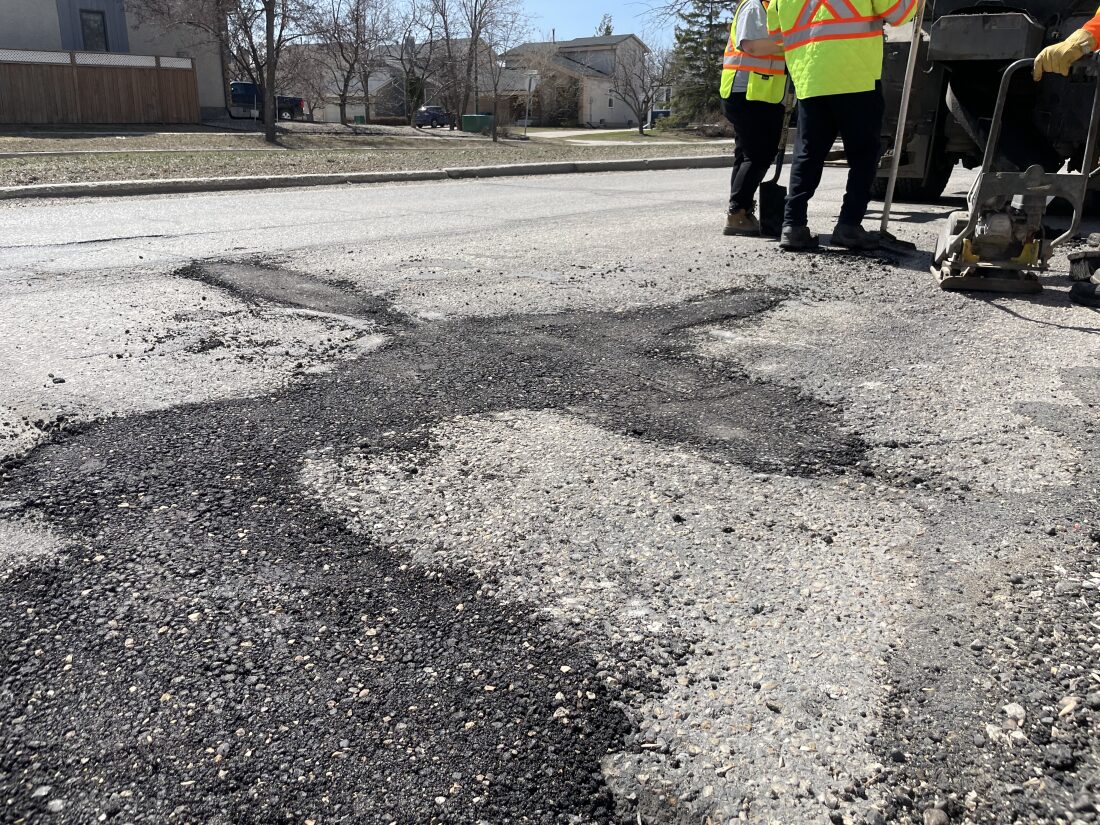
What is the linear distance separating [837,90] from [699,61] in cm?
3924

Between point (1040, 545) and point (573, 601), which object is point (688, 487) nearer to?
point (573, 601)

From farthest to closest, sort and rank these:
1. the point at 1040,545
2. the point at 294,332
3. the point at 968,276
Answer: the point at 968,276 < the point at 294,332 < the point at 1040,545

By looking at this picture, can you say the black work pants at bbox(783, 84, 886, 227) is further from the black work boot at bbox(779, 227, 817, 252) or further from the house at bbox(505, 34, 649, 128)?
the house at bbox(505, 34, 649, 128)

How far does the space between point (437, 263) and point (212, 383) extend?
103 inches

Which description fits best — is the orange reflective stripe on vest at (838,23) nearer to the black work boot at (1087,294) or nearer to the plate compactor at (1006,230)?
the plate compactor at (1006,230)

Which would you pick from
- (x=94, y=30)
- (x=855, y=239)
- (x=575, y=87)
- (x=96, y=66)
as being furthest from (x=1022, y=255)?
(x=575, y=87)

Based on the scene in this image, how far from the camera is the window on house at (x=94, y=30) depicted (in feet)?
107

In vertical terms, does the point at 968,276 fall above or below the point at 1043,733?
above

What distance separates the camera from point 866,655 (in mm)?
1905

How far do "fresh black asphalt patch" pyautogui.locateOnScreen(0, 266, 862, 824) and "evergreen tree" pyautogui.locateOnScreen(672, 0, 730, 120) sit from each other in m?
40.9

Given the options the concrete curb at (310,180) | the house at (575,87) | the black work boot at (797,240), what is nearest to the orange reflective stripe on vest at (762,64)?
the black work boot at (797,240)

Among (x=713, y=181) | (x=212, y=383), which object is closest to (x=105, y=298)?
(x=212, y=383)

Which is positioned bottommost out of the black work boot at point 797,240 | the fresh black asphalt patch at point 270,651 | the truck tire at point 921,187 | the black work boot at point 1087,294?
the fresh black asphalt patch at point 270,651

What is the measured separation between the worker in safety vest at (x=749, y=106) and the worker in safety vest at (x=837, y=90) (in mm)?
521
